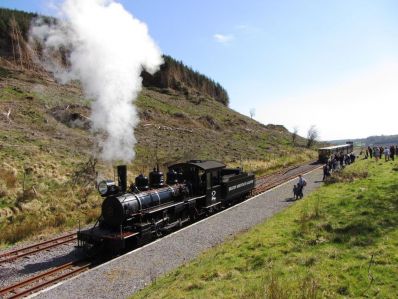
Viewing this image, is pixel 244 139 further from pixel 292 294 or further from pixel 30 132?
pixel 292 294

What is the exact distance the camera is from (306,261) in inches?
367

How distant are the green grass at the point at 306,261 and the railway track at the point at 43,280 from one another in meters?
3.27

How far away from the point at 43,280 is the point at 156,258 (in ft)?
12.0

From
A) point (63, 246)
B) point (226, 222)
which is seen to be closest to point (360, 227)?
point (226, 222)

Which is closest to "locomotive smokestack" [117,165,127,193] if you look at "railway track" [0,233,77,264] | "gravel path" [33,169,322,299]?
"gravel path" [33,169,322,299]

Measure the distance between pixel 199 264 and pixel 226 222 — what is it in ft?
21.1

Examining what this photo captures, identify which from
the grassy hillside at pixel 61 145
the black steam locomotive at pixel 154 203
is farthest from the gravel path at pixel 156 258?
the grassy hillside at pixel 61 145

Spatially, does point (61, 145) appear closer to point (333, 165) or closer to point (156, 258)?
point (156, 258)

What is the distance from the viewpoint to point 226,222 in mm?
17328

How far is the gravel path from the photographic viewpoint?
33.8ft

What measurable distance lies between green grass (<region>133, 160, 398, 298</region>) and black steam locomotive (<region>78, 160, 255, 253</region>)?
3.37m

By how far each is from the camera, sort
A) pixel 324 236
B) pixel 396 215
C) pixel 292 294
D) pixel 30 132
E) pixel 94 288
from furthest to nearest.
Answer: pixel 30 132 < pixel 396 215 < pixel 324 236 < pixel 94 288 < pixel 292 294

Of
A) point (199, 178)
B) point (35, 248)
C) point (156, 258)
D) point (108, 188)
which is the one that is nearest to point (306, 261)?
point (156, 258)

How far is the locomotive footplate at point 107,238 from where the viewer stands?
43.0ft
